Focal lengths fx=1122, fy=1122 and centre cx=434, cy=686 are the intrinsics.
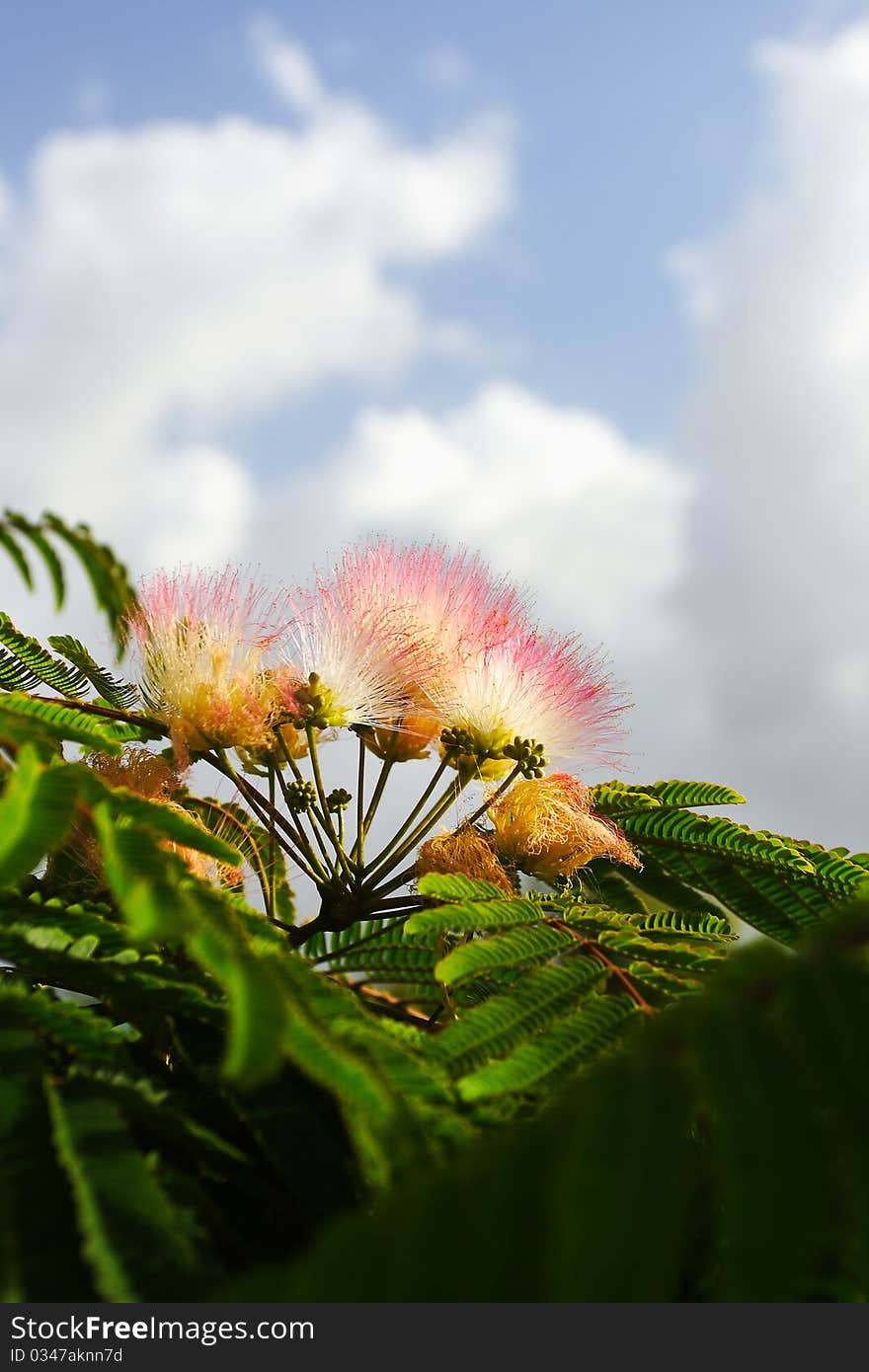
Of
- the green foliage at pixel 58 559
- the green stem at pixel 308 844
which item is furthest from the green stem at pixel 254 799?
the green foliage at pixel 58 559

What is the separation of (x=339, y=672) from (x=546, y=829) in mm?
579

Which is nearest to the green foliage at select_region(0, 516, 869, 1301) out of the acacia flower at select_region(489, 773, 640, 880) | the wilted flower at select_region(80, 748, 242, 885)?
the wilted flower at select_region(80, 748, 242, 885)

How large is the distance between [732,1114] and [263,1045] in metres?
0.41

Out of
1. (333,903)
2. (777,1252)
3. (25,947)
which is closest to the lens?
(777,1252)

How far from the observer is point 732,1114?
969 mm

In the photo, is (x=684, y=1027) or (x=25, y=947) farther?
(x=25, y=947)

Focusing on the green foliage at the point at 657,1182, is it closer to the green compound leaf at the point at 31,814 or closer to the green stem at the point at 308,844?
the green compound leaf at the point at 31,814

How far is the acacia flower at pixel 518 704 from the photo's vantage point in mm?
2521

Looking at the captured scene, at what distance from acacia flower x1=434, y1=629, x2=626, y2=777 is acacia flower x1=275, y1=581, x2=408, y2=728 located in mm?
138

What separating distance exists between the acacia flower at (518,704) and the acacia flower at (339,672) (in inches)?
5.4

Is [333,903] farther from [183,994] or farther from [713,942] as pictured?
[183,994]

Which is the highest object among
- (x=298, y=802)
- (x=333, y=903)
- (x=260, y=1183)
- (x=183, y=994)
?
(x=298, y=802)

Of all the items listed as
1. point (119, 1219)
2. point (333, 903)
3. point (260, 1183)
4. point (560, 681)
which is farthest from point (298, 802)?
point (119, 1219)

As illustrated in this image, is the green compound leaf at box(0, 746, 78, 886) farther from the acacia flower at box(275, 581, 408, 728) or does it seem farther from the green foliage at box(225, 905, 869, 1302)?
the acacia flower at box(275, 581, 408, 728)
